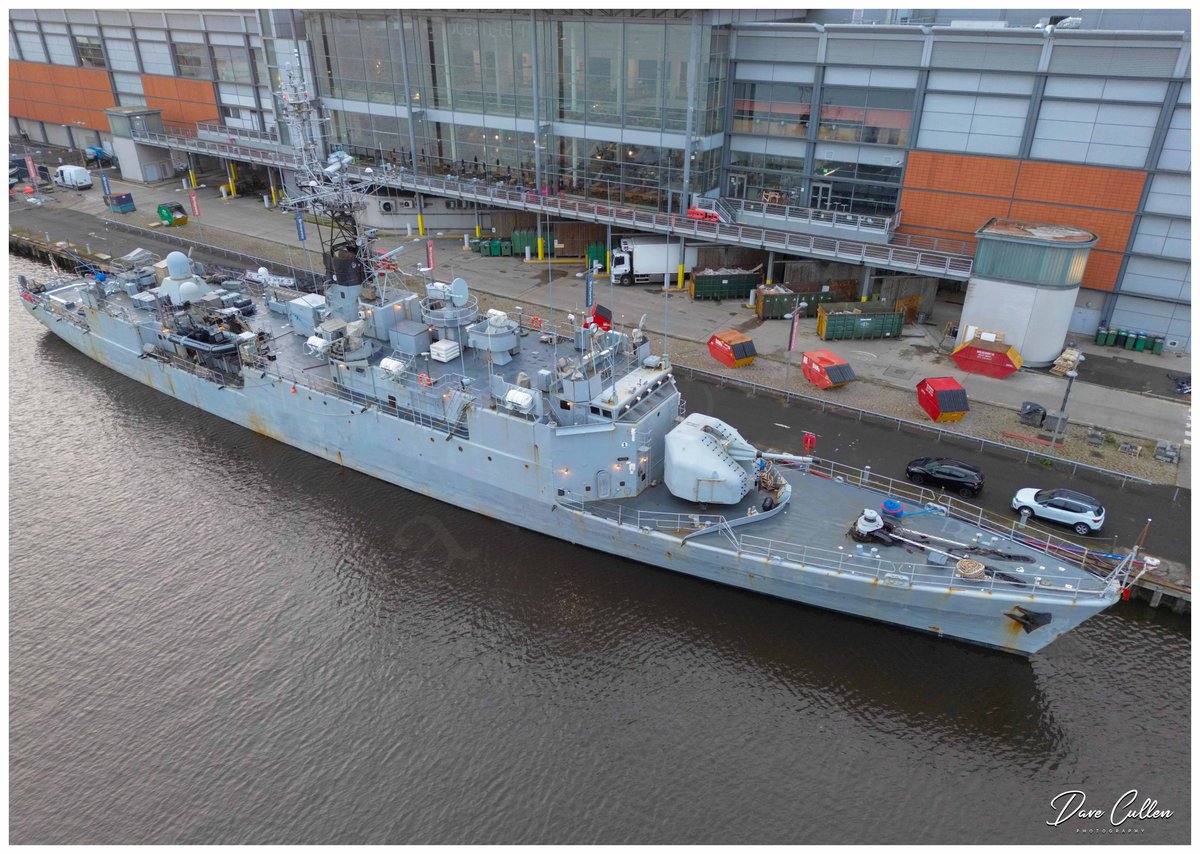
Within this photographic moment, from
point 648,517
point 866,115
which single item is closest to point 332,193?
point 648,517

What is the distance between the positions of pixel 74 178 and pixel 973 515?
76.5 metres

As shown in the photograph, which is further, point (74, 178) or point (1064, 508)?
point (74, 178)

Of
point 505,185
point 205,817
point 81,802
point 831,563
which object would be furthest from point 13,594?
point 505,185

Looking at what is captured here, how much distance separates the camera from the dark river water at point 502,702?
19.2m

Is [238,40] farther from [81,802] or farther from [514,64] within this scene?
[81,802]

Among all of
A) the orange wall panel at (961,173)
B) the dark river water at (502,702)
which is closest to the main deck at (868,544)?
the dark river water at (502,702)

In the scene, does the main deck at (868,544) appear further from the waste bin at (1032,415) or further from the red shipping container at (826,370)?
the red shipping container at (826,370)

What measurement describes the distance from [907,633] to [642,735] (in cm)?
928

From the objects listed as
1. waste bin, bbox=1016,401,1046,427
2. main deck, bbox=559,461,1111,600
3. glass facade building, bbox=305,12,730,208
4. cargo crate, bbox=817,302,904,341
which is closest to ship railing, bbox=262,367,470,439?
main deck, bbox=559,461,1111,600

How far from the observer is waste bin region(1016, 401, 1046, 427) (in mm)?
33375

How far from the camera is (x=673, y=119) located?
47312 millimetres

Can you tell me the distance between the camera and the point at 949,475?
1137 inches

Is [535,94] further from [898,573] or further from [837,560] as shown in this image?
[898,573]

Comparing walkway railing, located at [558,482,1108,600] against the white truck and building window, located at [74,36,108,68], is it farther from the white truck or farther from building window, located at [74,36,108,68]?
building window, located at [74,36,108,68]
